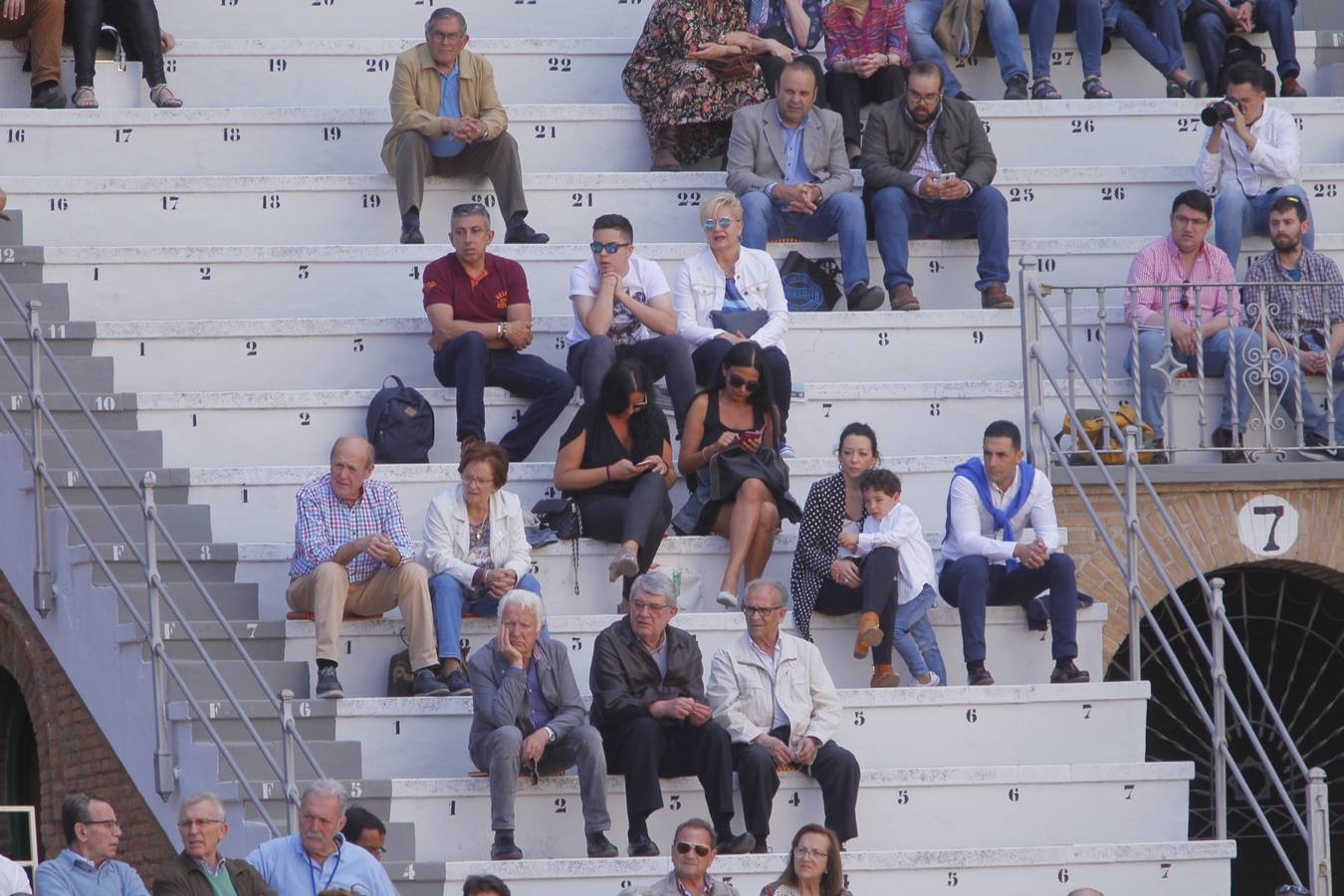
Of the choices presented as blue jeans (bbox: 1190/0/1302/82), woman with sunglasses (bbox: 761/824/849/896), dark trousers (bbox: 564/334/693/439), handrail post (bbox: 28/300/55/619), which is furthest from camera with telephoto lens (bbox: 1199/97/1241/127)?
handrail post (bbox: 28/300/55/619)

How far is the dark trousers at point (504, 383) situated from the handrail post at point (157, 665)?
1760 millimetres

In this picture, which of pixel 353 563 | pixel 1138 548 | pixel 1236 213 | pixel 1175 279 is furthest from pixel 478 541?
pixel 1236 213

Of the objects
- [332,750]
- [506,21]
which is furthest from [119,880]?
[506,21]

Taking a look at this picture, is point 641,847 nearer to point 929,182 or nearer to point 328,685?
point 328,685

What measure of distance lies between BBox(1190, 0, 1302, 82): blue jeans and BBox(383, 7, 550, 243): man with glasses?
420 cm

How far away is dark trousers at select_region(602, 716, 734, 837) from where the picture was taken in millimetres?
9570

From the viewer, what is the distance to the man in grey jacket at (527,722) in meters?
9.47

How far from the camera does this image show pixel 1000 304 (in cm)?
1246

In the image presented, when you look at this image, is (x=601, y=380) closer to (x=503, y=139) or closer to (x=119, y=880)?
(x=503, y=139)

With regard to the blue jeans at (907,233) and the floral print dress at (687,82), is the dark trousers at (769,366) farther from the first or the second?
the floral print dress at (687,82)

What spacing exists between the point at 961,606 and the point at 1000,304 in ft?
8.09

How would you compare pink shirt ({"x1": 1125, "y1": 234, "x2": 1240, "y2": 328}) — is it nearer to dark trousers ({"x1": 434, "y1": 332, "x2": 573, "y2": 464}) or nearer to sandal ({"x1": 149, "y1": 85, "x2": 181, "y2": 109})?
dark trousers ({"x1": 434, "y1": 332, "x2": 573, "y2": 464})

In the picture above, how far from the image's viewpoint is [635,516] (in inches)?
421

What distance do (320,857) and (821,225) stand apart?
17.1 ft
